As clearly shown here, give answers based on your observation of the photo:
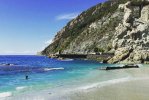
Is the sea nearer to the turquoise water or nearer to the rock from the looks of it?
the turquoise water

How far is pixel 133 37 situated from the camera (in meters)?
113

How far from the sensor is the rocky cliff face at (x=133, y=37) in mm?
102312

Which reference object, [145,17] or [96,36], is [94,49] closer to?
[96,36]

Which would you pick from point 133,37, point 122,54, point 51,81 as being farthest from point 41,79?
point 133,37

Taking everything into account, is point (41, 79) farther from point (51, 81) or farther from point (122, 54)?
point (122, 54)

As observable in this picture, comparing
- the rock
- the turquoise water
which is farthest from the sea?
the rock

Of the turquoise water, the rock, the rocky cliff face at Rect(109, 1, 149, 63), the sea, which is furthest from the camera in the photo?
the rock

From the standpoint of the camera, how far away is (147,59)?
100062 millimetres

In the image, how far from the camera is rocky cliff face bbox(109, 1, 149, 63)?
102312 millimetres

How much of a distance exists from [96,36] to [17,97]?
158907 millimetres

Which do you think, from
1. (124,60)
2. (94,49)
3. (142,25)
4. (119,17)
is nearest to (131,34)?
(142,25)

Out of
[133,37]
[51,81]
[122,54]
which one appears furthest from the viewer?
[133,37]

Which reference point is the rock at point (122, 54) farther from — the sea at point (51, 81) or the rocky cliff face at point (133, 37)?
the sea at point (51, 81)

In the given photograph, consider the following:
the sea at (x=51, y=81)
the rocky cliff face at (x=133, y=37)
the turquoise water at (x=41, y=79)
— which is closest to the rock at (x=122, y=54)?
the rocky cliff face at (x=133, y=37)
